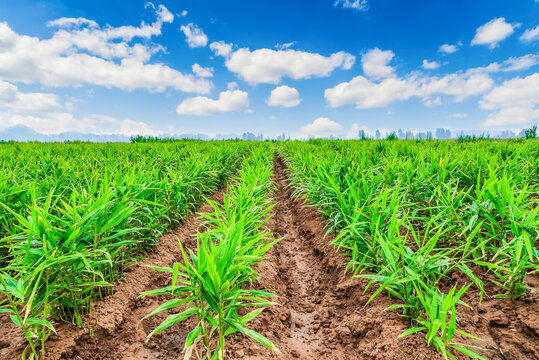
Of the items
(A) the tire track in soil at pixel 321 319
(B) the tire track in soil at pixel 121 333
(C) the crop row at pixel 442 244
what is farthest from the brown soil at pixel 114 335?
(C) the crop row at pixel 442 244

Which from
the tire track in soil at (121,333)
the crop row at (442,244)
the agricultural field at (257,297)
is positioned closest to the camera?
the agricultural field at (257,297)

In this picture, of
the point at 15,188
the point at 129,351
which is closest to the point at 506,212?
the point at 129,351

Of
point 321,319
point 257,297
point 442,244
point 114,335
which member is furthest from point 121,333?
point 442,244

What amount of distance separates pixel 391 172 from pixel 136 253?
293 cm

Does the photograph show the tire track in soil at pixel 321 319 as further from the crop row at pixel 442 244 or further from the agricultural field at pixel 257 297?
the crop row at pixel 442 244

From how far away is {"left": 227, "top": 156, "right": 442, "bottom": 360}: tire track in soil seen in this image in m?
1.60

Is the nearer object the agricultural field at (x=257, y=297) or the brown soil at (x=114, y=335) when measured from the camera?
the agricultural field at (x=257, y=297)

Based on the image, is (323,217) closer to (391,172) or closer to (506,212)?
(391,172)

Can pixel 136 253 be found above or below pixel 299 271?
above

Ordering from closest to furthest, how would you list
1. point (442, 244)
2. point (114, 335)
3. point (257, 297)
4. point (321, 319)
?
point (257, 297) → point (114, 335) → point (321, 319) → point (442, 244)

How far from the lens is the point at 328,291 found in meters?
2.36

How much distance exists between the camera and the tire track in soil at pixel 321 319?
1604 millimetres

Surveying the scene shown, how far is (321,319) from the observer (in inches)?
80.7

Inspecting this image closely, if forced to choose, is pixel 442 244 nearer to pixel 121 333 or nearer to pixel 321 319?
pixel 321 319
